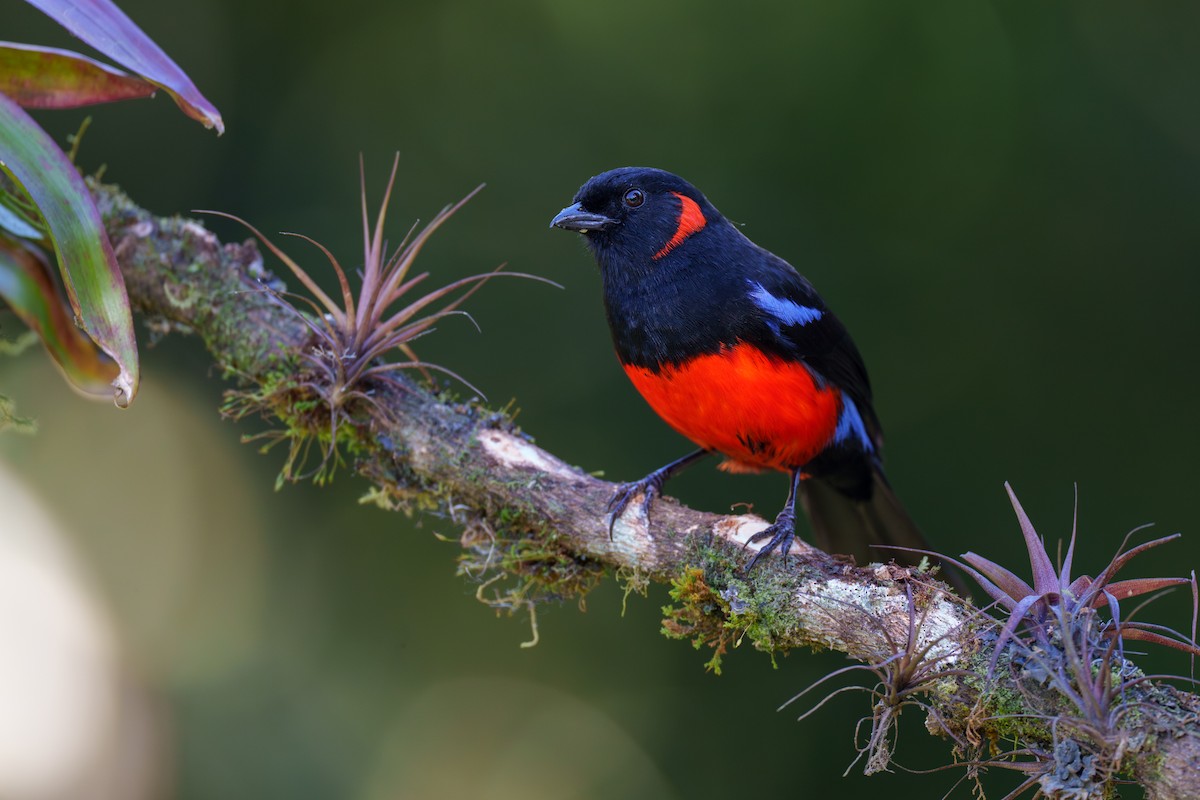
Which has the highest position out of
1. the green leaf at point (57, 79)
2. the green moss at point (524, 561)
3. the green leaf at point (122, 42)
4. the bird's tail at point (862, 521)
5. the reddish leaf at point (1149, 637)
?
the green leaf at point (122, 42)

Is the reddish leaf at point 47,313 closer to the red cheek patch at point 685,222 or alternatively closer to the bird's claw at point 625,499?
the bird's claw at point 625,499

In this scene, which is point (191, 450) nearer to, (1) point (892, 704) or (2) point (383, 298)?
(2) point (383, 298)

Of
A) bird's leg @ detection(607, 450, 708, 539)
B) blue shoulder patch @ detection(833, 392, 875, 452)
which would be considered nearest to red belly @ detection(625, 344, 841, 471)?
blue shoulder patch @ detection(833, 392, 875, 452)

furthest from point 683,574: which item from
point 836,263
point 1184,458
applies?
point 1184,458

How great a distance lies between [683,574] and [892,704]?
65 centimetres

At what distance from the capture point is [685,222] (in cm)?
318

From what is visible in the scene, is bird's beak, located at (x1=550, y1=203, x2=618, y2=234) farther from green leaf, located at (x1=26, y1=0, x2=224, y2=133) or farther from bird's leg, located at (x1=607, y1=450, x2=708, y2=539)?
green leaf, located at (x1=26, y1=0, x2=224, y2=133)

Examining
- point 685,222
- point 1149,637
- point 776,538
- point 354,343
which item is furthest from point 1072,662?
point 685,222

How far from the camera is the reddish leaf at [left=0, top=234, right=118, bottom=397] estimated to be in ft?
7.83

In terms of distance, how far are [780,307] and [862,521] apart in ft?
3.27

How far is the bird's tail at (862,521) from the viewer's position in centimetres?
356

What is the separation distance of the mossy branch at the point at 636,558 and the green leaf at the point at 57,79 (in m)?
0.54

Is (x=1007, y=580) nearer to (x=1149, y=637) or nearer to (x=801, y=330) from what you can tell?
(x=1149, y=637)

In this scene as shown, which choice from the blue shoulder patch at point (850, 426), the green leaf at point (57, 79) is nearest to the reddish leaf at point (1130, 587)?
the blue shoulder patch at point (850, 426)
